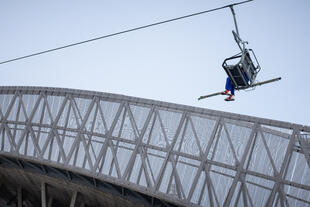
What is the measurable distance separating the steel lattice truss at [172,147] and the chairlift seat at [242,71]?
1953mm

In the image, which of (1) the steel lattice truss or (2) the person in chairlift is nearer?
(1) the steel lattice truss

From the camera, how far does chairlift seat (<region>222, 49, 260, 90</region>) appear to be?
68.7ft

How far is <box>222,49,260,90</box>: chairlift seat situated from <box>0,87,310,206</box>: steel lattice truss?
1953mm

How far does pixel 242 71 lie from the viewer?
21141 millimetres

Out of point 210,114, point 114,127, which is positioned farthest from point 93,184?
point 210,114

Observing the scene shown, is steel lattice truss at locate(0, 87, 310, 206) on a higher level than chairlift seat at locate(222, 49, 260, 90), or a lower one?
lower

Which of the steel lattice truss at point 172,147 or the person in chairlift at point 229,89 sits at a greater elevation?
the person in chairlift at point 229,89

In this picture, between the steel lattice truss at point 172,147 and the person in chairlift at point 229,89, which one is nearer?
the steel lattice truss at point 172,147

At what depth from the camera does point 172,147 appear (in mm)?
22516

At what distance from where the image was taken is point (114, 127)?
2467 cm

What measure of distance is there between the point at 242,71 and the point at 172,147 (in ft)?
18.4

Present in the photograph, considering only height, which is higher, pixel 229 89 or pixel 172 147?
pixel 229 89

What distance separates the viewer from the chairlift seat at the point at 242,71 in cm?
2095

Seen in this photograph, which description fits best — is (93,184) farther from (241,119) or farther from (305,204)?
(305,204)
